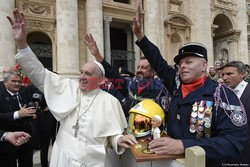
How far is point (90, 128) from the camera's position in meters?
2.38

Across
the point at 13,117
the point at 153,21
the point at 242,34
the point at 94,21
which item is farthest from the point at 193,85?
the point at 242,34

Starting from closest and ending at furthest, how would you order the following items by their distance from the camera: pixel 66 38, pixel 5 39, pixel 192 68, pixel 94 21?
pixel 192 68, pixel 5 39, pixel 66 38, pixel 94 21

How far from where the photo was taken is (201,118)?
1738 mm

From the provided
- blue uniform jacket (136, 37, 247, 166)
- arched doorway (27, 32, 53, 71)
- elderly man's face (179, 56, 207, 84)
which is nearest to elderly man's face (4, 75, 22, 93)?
blue uniform jacket (136, 37, 247, 166)

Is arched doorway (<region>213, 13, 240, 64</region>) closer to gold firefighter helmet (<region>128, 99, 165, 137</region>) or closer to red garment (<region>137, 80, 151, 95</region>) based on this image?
red garment (<region>137, 80, 151, 95</region>)

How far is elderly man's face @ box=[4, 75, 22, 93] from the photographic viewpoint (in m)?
Answer: 3.40

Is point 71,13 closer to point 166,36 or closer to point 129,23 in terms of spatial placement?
point 129,23

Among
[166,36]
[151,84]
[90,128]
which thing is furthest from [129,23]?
[90,128]

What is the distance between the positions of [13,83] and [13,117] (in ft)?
1.75

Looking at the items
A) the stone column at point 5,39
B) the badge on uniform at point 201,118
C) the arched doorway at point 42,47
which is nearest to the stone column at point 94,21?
the arched doorway at point 42,47

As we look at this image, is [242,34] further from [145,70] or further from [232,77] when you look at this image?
[145,70]

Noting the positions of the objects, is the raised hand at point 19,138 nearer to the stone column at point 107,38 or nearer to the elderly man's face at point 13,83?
the elderly man's face at point 13,83

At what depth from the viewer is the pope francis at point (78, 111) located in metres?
2.32

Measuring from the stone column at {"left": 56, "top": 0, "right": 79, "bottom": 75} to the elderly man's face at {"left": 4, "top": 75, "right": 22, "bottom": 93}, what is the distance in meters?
9.39
